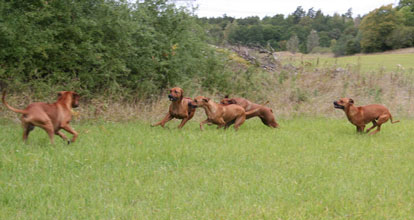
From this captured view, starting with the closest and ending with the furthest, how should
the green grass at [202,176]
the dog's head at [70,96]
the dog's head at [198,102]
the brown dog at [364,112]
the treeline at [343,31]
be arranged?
the green grass at [202,176] < the dog's head at [70,96] < the dog's head at [198,102] < the brown dog at [364,112] < the treeline at [343,31]

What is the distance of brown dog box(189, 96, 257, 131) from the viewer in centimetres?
963

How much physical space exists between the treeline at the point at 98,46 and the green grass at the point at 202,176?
2.68 m

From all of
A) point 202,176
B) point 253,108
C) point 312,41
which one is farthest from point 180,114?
point 312,41

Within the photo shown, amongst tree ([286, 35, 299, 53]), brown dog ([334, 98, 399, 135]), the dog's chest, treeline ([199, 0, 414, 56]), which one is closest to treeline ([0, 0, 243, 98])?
the dog's chest

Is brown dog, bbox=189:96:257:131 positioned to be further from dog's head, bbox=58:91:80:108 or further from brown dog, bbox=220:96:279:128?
dog's head, bbox=58:91:80:108

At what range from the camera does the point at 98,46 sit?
12227 mm

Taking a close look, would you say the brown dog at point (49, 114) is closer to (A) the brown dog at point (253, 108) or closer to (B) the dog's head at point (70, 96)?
(B) the dog's head at point (70, 96)

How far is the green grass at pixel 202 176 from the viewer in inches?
195

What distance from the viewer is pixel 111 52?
12773 millimetres

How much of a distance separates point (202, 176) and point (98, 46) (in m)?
7.55

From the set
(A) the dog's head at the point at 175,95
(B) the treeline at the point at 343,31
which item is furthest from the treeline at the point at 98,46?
(B) the treeline at the point at 343,31

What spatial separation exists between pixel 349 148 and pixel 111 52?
811 centimetres

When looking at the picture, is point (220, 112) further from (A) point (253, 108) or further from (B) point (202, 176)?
(B) point (202, 176)

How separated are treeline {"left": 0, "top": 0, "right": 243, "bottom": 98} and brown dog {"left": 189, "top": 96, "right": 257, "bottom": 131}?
3982 millimetres
